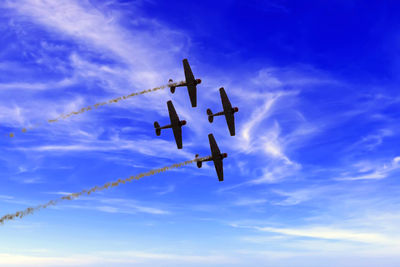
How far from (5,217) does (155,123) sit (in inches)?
2044

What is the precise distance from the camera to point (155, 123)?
127 meters

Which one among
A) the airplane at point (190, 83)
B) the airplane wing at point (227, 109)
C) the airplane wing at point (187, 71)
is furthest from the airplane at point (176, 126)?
the airplane wing at point (227, 109)

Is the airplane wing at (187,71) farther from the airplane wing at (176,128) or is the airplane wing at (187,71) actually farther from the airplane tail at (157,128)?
the airplane tail at (157,128)

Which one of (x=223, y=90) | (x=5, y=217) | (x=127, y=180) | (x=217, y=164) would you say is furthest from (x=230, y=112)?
(x=5, y=217)

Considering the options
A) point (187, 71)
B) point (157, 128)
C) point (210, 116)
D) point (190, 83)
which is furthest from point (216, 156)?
point (187, 71)

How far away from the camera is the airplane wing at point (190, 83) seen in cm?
12425

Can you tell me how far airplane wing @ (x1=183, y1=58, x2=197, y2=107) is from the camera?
124250 mm

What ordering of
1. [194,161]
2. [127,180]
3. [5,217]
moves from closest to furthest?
[5,217] → [127,180] → [194,161]

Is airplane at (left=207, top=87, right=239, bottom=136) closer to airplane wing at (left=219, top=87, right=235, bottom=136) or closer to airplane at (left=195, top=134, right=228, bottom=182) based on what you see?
airplane wing at (left=219, top=87, right=235, bottom=136)

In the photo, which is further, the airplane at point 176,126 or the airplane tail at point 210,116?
the airplane tail at point 210,116

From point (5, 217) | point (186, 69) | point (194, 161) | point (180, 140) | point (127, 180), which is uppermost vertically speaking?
point (186, 69)

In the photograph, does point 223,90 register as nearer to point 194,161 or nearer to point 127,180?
point 194,161

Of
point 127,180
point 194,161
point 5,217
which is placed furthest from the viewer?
point 194,161

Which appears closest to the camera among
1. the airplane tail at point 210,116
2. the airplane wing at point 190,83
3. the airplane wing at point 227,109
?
the airplane wing at point 190,83
